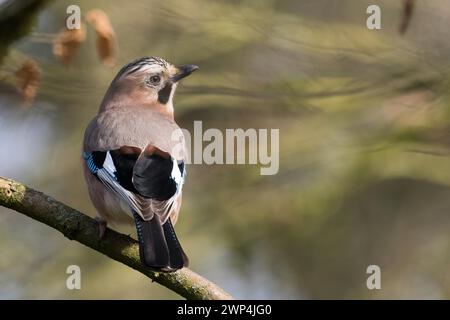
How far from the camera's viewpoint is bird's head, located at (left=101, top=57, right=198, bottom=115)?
23.7 ft

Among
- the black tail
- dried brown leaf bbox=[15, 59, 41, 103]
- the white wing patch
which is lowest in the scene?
the black tail

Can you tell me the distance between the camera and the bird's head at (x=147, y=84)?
724 centimetres

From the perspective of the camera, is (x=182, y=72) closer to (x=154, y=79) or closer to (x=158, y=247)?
(x=154, y=79)

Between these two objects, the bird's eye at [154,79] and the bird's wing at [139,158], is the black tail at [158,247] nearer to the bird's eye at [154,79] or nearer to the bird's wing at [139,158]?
the bird's wing at [139,158]

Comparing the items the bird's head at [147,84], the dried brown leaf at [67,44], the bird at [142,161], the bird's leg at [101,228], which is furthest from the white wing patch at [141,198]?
the bird's head at [147,84]

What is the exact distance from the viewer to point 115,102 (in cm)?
721

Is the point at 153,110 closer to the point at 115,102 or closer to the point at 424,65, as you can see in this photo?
the point at 115,102

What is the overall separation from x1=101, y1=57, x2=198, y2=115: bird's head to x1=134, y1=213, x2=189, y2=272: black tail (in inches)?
61.8

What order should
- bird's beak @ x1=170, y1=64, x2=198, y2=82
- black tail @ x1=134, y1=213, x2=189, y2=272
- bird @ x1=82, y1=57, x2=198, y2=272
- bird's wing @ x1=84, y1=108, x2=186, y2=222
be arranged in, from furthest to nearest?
bird's beak @ x1=170, y1=64, x2=198, y2=82, bird's wing @ x1=84, y1=108, x2=186, y2=222, bird @ x1=82, y1=57, x2=198, y2=272, black tail @ x1=134, y1=213, x2=189, y2=272

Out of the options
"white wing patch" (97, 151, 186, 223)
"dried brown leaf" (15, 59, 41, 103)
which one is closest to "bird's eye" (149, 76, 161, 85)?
"dried brown leaf" (15, 59, 41, 103)

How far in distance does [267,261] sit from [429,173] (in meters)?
2.32

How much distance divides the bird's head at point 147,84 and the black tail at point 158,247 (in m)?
1.57

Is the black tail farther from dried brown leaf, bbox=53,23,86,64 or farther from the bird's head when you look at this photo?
the bird's head

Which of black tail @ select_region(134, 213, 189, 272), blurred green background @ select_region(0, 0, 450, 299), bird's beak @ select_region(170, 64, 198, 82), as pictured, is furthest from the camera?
blurred green background @ select_region(0, 0, 450, 299)
